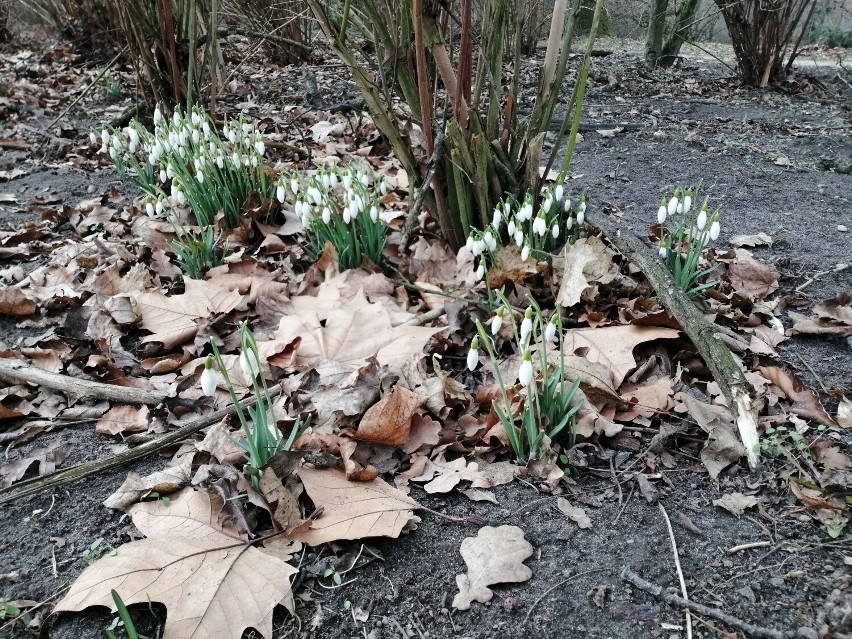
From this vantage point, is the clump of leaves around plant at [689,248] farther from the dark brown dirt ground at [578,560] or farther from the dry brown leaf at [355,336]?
the dry brown leaf at [355,336]

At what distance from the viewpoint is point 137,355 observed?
2.38 m

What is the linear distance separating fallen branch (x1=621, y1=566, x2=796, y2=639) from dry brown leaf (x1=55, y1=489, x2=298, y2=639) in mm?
742

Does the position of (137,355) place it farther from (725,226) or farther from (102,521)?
(725,226)

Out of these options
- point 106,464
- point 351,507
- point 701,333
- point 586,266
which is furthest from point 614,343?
point 106,464

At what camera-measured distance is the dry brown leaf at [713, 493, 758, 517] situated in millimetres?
1513

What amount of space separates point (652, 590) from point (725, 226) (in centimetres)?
241

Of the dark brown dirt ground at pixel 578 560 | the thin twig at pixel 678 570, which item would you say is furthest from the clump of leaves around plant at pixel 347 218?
the thin twig at pixel 678 570

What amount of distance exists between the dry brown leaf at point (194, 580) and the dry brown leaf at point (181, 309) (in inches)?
41.1

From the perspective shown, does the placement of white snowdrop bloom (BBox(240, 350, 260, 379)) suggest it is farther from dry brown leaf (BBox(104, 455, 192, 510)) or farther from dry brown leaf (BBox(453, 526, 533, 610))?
dry brown leaf (BBox(453, 526, 533, 610))

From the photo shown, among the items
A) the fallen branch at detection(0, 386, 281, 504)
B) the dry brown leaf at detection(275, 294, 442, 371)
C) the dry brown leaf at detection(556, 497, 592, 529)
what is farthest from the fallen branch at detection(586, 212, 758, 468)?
the fallen branch at detection(0, 386, 281, 504)

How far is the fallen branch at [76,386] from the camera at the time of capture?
6.58ft

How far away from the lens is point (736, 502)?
154 cm

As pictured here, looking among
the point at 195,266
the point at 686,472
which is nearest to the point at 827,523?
the point at 686,472

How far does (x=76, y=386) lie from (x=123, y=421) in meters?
0.26
